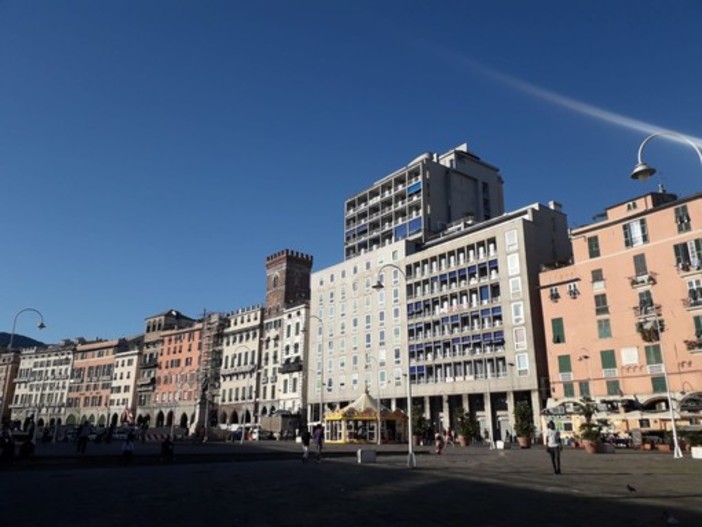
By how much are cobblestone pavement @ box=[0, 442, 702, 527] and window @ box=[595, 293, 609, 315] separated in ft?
110

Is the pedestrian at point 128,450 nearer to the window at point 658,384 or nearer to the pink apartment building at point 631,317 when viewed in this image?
the pink apartment building at point 631,317

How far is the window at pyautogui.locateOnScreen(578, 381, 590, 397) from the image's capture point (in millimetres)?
53750

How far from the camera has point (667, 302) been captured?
49.1m

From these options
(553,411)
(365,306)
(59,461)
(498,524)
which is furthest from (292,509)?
(365,306)

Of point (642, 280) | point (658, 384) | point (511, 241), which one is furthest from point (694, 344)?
point (511, 241)

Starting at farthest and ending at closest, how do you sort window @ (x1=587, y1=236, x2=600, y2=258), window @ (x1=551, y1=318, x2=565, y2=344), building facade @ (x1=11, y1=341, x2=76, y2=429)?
building facade @ (x1=11, y1=341, x2=76, y2=429), window @ (x1=551, y1=318, x2=565, y2=344), window @ (x1=587, y1=236, x2=600, y2=258)

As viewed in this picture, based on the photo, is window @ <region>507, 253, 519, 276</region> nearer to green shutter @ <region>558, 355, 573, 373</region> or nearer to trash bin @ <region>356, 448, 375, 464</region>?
green shutter @ <region>558, 355, 573, 373</region>

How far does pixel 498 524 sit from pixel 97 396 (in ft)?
450

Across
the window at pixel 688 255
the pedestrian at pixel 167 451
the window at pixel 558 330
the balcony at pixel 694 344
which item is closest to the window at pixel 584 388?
the window at pixel 558 330

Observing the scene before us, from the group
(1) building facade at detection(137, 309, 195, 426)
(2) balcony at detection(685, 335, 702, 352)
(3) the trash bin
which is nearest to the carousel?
(3) the trash bin

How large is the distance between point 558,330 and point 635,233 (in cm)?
1219

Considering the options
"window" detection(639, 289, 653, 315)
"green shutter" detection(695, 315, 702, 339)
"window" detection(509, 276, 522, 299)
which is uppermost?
"window" detection(509, 276, 522, 299)

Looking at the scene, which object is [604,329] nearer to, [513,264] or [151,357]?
[513,264]

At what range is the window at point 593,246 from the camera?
182 feet
